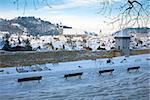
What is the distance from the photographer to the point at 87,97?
4.46 metres

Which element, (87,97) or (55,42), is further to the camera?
(55,42)

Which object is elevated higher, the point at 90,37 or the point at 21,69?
the point at 90,37

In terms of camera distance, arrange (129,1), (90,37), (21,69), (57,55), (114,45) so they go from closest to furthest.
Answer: (129,1) < (21,69) < (57,55) < (114,45) < (90,37)

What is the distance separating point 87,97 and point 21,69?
20.0 feet

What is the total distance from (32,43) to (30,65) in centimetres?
296

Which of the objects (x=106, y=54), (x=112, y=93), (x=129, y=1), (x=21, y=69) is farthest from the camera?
(x=106, y=54)

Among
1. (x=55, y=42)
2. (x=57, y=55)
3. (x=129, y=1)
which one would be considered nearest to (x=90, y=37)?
(x=55, y=42)

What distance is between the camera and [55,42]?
1445 cm

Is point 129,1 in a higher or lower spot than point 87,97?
higher

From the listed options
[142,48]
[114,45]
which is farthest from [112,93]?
[142,48]

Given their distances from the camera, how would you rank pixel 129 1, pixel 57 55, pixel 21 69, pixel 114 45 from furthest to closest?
pixel 114 45, pixel 57 55, pixel 21 69, pixel 129 1

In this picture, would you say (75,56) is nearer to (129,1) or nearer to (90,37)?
(90,37)

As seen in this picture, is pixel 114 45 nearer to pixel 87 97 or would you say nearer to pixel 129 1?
pixel 87 97

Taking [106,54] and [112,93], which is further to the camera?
[106,54]
